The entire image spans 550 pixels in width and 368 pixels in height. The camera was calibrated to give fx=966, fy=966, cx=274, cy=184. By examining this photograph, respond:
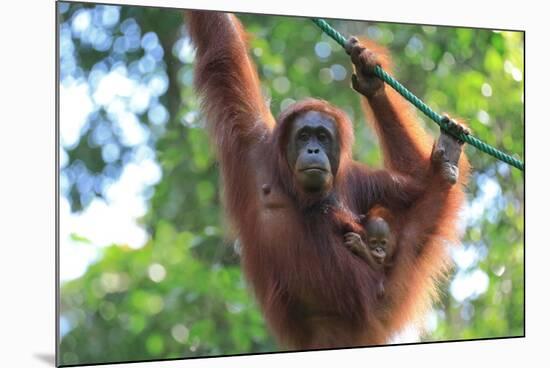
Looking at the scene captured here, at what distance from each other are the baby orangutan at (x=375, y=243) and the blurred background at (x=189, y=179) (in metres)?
0.41

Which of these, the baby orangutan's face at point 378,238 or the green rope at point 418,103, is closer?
the green rope at point 418,103

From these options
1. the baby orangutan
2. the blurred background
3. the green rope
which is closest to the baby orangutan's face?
the baby orangutan

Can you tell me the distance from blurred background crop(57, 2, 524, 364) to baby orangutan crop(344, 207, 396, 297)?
1.36ft

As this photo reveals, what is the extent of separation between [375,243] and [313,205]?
1.19 feet

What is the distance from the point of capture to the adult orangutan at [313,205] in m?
4.64

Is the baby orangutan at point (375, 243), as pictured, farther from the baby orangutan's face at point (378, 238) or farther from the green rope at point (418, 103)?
the green rope at point (418, 103)

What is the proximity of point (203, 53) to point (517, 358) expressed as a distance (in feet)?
7.47

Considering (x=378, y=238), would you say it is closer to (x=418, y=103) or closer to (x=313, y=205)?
(x=313, y=205)

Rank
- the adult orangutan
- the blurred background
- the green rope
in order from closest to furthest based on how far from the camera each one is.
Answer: the green rope < the adult orangutan < the blurred background

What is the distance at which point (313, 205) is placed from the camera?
4691 mm

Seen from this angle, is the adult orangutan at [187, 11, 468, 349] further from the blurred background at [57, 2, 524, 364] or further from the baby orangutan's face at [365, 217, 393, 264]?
the blurred background at [57, 2, 524, 364]

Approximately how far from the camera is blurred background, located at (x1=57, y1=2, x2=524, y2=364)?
215 inches

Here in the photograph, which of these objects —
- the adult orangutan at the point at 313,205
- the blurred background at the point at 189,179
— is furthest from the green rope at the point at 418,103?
the blurred background at the point at 189,179

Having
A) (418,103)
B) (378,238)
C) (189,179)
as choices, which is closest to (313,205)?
(378,238)
